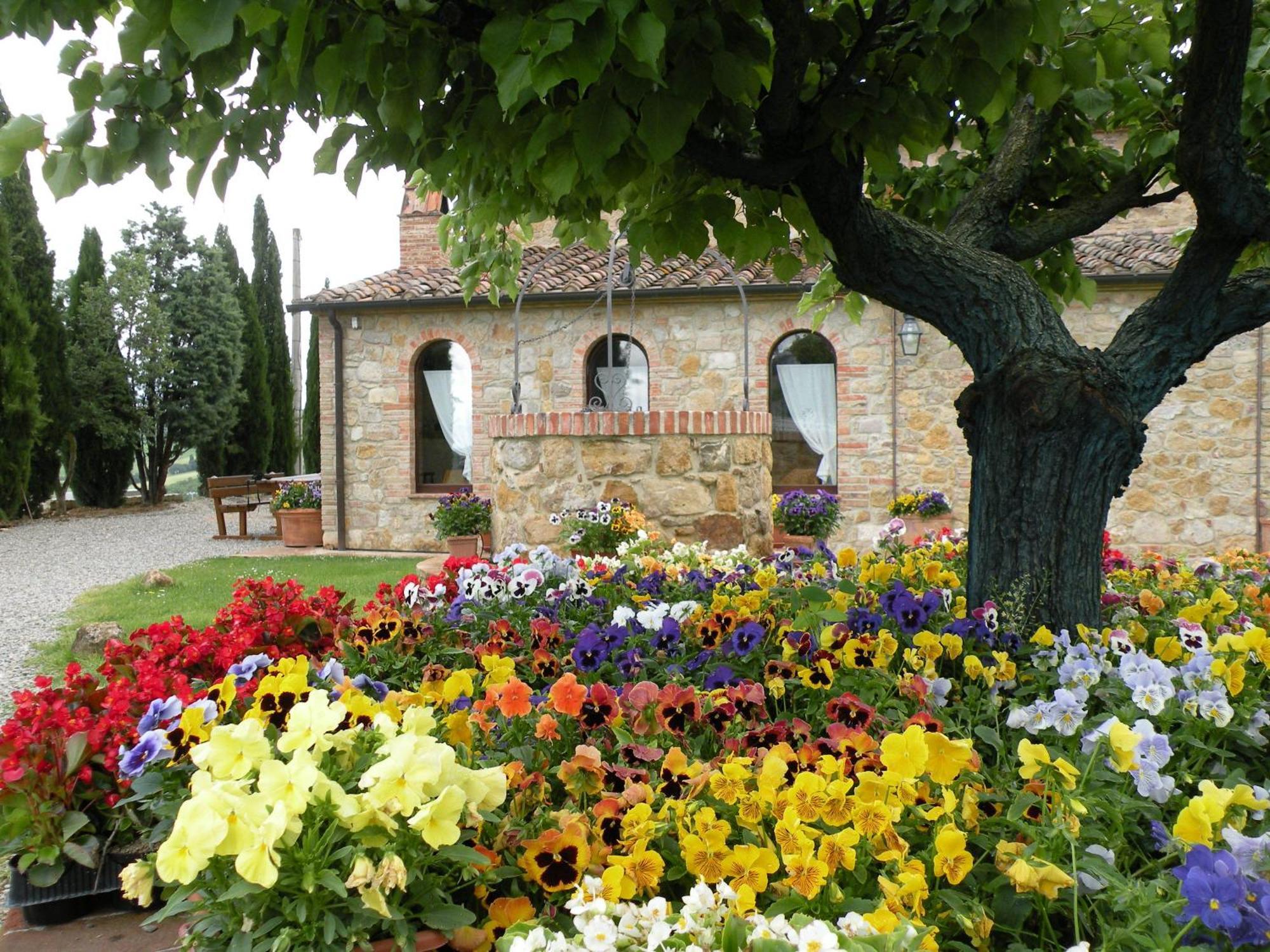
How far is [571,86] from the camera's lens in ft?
7.00

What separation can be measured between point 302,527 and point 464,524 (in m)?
3.21

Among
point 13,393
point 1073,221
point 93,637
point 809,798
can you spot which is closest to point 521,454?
point 93,637

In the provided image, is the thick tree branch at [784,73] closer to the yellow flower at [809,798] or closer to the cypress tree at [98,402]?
the yellow flower at [809,798]

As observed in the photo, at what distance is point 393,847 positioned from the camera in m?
1.24

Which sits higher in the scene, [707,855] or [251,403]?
[251,403]

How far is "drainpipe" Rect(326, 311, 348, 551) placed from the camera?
37.7 feet

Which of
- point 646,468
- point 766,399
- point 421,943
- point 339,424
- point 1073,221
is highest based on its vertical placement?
point 1073,221

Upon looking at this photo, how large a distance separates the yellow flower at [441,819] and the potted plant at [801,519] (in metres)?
8.40

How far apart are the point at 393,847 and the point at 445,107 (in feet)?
5.32

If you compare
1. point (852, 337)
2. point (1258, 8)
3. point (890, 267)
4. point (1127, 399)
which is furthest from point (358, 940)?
point (852, 337)

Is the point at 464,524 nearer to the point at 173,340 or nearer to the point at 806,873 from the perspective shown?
the point at 806,873

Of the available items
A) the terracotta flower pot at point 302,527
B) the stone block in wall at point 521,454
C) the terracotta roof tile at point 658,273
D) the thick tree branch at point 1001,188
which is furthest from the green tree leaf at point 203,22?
the terracotta flower pot at point 302,527

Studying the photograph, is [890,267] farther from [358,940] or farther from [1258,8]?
[358,940]

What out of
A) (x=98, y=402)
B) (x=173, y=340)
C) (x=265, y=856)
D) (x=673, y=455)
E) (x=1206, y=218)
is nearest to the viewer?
(x=265, y=856)
